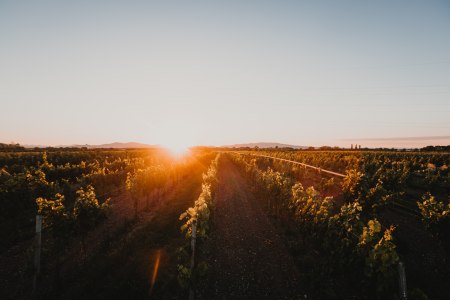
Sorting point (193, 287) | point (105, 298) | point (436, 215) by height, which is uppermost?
point (436, 215)

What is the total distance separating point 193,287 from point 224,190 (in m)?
14.4

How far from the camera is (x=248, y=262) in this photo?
29.1ft

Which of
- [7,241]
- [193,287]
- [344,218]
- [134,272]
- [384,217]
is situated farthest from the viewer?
[384,217]

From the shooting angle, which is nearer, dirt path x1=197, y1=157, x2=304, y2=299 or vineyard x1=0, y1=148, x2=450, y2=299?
vineyard x1=0, y1=148, x2=450, y2=299

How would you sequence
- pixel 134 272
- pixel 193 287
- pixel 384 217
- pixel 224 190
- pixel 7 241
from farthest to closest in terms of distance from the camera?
pixel 224 190 → pixel 384 217 → pixel 7 241 → pixel 134 272 → pixel 193 287

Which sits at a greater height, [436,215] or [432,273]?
[436,215]

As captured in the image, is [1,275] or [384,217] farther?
[384,217]

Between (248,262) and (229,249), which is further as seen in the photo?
(229,249)

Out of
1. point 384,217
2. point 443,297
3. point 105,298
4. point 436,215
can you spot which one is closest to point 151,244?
point 105,298

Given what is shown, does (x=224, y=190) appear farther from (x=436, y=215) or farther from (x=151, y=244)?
(x=436, y=215)

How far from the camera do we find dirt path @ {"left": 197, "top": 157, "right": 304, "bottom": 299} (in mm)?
7316

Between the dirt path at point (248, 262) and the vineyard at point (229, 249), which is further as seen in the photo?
the dirt path at point (248, 262)

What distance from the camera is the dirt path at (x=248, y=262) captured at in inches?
288

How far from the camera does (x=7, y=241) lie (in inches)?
392
